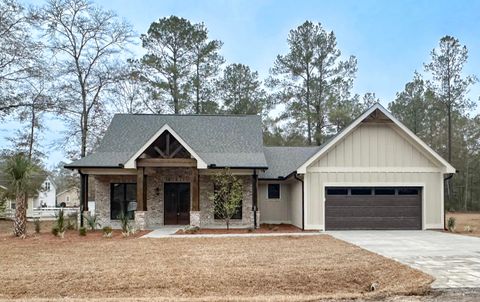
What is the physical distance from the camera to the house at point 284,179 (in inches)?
722

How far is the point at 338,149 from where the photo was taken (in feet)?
60.4

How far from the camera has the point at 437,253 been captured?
11.2 meters

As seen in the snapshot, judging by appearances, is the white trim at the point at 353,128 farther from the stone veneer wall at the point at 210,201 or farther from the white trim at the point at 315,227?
the stone veneer wall at the point at 210,201

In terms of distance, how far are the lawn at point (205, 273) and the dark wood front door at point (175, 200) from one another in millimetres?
8396

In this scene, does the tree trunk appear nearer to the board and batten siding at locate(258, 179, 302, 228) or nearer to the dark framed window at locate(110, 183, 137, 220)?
the dark framed window at locate(110, 183, 137, 220)

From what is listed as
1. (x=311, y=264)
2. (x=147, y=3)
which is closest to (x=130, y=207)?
(x=147, y=3)

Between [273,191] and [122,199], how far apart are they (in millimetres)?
7409

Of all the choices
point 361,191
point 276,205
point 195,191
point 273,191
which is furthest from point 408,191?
point 195,191

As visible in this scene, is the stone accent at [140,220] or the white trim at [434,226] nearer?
the white trim at [434,226]

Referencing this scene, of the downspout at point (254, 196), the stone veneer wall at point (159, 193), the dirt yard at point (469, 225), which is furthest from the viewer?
the stone veneer wall at point (159, 193)

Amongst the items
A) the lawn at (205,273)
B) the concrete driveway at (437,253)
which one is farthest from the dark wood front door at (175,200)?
the concrete driveway at (437,253)

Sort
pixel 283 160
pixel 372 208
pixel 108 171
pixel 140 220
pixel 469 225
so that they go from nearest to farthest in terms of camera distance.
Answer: pixel 372 208 < pixel 140 220 < pixel 108 171 < pixel 469 225 < pixel 283 160

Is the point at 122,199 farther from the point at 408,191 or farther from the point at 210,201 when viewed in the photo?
the point at 408,191

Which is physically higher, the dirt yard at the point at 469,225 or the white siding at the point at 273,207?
the white siding at the point at 273,207
